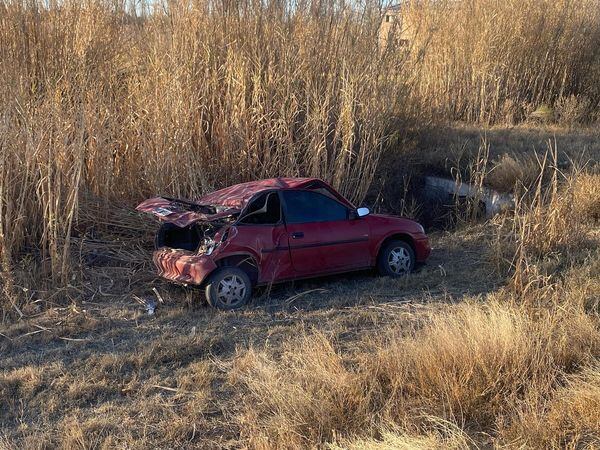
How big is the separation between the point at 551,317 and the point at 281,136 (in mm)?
5189

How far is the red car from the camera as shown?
22.3 feet

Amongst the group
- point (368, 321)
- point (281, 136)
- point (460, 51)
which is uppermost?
point (460, 51)

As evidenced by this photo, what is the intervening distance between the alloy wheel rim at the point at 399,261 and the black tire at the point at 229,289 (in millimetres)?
1952

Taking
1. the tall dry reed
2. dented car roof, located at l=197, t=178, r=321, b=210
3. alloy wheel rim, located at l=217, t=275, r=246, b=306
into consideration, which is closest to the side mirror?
dented car roof, located at l=197, t=178, r=321, b=210

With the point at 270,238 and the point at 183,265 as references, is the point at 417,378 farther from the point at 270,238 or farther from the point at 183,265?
the point at 183,265

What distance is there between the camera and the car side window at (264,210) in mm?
7141

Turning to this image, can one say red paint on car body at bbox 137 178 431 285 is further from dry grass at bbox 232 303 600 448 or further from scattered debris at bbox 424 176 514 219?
scattered debris at bbox 424 176 514 219

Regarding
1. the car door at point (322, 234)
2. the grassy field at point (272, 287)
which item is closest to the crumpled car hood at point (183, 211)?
the car door at point (322, 234)

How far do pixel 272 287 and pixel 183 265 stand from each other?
1.30 meters

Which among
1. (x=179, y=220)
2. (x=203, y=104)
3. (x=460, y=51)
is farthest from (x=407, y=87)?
(x=179, y=220)

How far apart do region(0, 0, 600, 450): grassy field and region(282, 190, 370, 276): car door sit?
35 centimetres

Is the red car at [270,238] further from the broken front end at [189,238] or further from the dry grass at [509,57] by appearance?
the dry grass at [509,57]

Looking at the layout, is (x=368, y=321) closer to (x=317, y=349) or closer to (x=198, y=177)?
(x=317, y=349)

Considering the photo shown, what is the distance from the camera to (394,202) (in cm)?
1151
